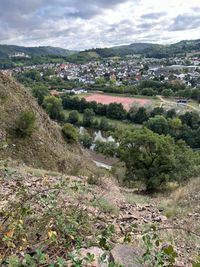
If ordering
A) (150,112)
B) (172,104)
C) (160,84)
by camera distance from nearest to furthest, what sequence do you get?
(150,112) → (172,104) → (160,84)

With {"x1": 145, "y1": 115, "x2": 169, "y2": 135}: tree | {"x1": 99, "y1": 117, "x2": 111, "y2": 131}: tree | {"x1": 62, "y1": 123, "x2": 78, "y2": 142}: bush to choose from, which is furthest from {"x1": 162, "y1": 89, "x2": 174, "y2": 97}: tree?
{"x1": 62, "y1": 123, "x2": 78, "y2": 142}: bush

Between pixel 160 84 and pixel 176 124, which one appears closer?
pixel 176 124

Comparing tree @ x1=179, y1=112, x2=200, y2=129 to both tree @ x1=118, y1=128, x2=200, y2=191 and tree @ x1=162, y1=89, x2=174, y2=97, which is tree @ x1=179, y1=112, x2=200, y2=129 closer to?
tree @ x1=162, y1=89, x2=174, y2=97

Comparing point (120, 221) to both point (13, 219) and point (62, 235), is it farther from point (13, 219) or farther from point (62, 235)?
point (13, 219)

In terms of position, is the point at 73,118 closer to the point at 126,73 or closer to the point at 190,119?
the point at 190,119

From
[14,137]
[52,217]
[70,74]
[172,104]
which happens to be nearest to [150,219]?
[52,217]

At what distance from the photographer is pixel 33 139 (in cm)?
1736

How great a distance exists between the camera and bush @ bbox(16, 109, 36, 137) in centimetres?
1686

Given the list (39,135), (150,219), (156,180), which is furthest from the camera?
(39,135)

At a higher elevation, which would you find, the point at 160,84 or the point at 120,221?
the point at 120,221

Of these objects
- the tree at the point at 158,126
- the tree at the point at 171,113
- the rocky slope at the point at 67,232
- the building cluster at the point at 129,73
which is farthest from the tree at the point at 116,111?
the rocky slope at the point at 67,232

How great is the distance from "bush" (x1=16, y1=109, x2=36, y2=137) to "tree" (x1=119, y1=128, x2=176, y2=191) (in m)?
5.13

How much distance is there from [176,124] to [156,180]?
32.3 metres

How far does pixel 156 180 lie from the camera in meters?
16.3
